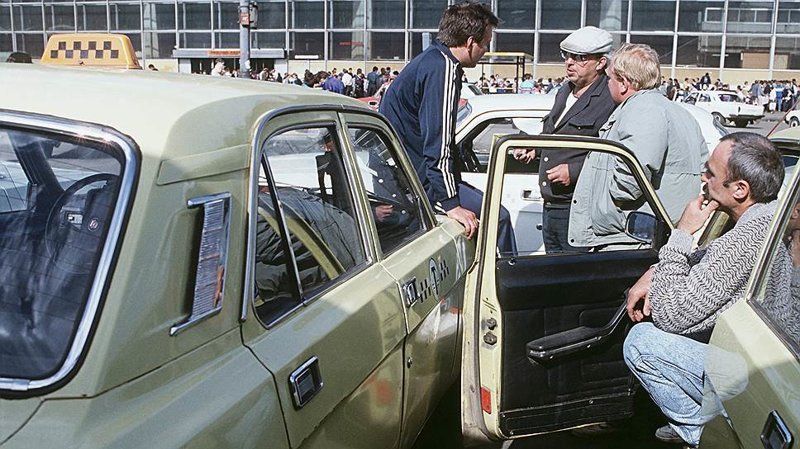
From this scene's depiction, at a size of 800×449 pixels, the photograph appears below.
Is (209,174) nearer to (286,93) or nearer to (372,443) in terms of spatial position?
(286,93)

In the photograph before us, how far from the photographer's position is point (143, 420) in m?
1.44

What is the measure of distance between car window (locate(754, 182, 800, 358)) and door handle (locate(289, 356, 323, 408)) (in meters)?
1.15

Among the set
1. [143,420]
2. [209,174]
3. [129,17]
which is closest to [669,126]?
[209,174]

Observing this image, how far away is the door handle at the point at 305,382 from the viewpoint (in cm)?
181

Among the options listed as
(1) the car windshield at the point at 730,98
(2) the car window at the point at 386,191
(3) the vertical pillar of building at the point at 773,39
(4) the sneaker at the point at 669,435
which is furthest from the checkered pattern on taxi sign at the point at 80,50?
(3) the vertical pillar of building at the point at 773,39

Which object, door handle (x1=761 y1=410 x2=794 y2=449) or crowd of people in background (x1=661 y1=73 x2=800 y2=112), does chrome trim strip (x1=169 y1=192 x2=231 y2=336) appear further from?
crowd of people in background (x1=661 y1=73 x2=800 y2=112)

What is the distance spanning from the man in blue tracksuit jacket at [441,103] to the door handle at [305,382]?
1.88 metres

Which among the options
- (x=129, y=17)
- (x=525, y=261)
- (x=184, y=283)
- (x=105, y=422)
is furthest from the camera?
(x=129, y=17)

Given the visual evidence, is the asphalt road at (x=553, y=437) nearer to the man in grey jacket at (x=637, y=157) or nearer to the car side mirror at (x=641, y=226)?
the man in grey jacket at (x=637, y=157)

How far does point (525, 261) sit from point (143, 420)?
6.83ft

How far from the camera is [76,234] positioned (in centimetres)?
160

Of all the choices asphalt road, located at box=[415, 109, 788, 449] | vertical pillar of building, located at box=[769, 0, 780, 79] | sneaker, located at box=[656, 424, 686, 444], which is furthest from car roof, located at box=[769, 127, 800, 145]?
vertical pillar of building, located at box=[769, 0, 780, 79]

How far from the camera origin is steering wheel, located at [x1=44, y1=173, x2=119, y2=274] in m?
1.54

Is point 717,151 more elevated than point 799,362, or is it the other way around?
point 717,151
